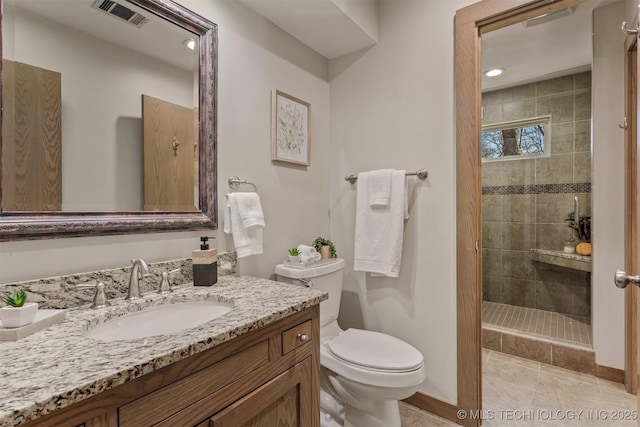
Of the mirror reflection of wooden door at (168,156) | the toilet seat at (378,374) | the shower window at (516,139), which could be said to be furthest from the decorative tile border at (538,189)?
the mirror reflection of wooden door at (168,156)

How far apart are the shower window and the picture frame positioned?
2307mm

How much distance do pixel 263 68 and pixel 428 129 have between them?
0.96m

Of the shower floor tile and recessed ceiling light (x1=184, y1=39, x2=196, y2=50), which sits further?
the shower floor tile

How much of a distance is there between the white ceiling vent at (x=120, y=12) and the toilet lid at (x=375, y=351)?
63.3 inches

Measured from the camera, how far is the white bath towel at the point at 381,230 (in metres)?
1.75

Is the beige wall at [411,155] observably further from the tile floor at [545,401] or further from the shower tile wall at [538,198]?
the shower tile wall at [538,198]

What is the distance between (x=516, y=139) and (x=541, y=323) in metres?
1.77

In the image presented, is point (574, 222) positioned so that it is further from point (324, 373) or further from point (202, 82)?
point (202, 82)

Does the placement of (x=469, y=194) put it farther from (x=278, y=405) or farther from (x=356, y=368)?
(x=278, y=405)

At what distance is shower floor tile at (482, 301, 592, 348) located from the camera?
2289 mm

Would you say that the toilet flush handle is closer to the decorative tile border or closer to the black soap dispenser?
the black soap dispenser

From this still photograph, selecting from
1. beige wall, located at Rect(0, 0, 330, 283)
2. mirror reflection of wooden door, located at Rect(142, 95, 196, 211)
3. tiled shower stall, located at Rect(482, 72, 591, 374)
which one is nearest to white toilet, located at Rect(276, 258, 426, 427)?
beige wall, located at Rect(0, 0, 330, 283)

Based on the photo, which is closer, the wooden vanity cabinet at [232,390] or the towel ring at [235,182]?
the wooden vanity cabinet at [232,390]

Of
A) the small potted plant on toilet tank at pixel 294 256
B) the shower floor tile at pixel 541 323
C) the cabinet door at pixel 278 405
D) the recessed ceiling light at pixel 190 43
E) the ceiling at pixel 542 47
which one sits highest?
the ceiling at pixel 542 47
